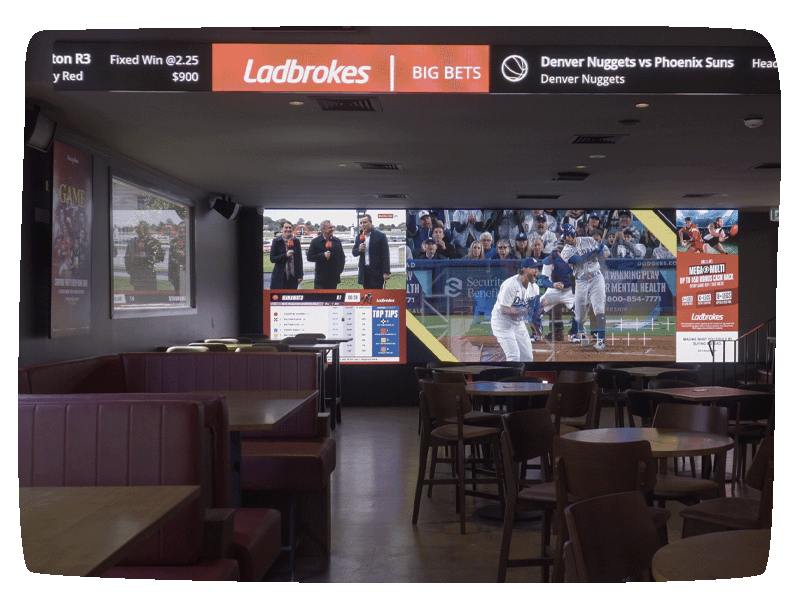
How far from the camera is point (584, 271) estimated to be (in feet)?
34.7

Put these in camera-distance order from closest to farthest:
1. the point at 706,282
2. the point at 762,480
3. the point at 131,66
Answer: the point at 762,480 < the point at 131,66 < the point at 706,282

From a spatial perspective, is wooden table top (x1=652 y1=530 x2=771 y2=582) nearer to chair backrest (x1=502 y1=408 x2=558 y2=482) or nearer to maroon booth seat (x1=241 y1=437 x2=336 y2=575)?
chair backrest (x1=502 y1=408 x2=558 y2=482)

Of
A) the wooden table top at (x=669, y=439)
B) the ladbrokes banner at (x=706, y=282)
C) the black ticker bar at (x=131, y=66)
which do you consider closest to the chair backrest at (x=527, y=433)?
the wooden table top at (x=669, y=439)

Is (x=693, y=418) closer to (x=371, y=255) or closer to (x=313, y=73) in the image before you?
(x=313, y=73)

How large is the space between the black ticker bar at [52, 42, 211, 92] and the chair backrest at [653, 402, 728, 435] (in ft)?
9.32

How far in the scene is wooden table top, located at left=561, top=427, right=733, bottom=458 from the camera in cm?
341

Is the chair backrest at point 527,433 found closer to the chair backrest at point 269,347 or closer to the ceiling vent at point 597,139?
the ceiling vent at point 597,139

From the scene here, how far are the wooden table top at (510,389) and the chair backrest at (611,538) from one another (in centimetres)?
339

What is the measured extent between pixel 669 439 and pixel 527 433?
667 mm

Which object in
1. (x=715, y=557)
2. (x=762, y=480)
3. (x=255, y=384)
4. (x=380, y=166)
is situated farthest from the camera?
(x=380, y=166)

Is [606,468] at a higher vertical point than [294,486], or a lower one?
higher

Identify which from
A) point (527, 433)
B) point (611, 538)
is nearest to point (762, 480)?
point (527, 433)

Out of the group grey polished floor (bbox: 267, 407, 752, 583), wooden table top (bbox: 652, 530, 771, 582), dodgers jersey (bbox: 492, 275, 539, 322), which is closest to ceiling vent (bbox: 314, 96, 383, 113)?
grey polished floor (bbox: 267, 407, 752, 583)

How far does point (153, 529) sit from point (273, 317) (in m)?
8.74
